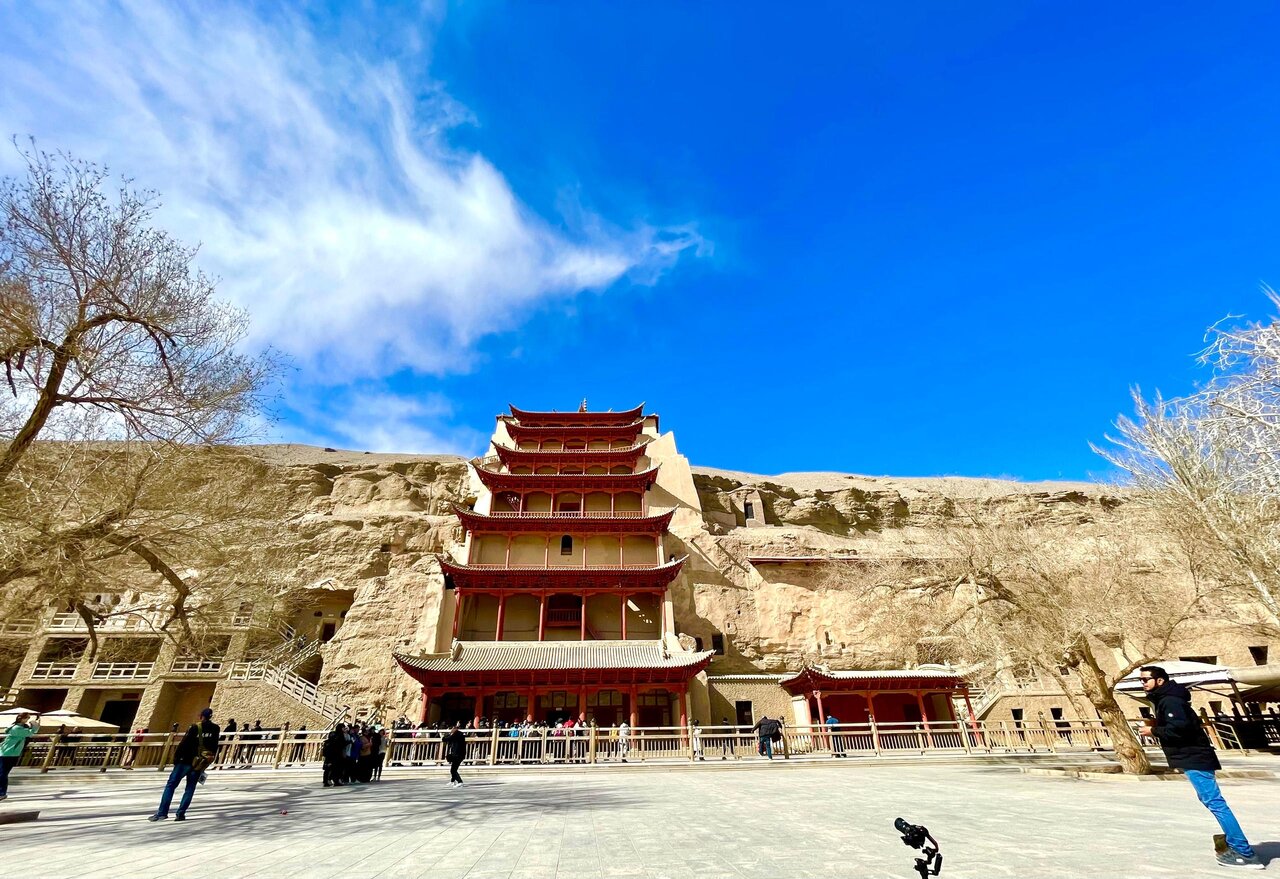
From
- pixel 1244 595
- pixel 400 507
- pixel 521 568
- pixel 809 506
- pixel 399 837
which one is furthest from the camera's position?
pixel 809 506

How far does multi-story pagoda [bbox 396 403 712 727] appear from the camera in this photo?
23.8 m

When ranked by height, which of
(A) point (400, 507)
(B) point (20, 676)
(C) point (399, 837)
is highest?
(A) point (400, 507)

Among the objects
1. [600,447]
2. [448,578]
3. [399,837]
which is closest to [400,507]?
[448,578]

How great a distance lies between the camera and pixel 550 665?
77.4ft

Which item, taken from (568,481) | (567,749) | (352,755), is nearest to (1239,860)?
(352,755)

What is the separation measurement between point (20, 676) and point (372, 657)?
15.3 metres

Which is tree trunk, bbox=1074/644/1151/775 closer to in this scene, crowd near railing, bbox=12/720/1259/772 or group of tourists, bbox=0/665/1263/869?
group of tourists, bbox=0/665/1263/869

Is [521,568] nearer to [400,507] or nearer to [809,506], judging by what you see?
[400,507]

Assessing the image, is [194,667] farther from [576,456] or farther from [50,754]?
[576,456]

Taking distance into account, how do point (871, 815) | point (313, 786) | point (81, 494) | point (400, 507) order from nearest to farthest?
1. point (871, 815)
2. point (81, 494)
3. point (313, 786)
4. point (400, 507)

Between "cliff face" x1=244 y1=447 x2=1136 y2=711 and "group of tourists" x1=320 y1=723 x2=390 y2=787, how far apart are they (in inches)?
477

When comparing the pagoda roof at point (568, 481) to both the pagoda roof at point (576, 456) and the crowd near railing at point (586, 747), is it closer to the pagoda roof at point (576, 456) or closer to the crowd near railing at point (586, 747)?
the pagoda roof at point (576, 456)

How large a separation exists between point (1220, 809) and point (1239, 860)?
0.33 meters

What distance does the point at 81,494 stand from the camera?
1137 centimetres
